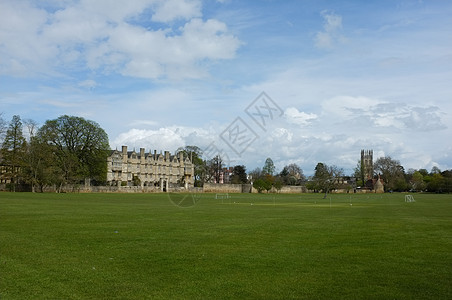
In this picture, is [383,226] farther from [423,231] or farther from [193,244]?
[193,244]

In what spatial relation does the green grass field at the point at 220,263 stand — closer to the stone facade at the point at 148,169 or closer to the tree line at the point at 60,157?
the tree line at the point at 60,157

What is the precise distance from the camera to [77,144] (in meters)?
95.9

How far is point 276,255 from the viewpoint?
13.6 meters

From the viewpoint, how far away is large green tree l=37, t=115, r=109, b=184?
89.3 m

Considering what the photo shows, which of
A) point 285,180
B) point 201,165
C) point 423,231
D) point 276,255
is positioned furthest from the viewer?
point 285,180

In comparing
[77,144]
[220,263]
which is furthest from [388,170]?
[220,263]

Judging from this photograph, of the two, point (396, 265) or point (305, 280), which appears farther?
point (396, 265)

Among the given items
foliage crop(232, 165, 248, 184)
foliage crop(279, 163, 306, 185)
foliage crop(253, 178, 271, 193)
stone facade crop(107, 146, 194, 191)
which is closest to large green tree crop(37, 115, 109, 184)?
stone facade crop(107, 146, 194, 191)

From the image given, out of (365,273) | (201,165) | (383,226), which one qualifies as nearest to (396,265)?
(365,273)

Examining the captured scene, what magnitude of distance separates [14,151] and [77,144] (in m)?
15.0

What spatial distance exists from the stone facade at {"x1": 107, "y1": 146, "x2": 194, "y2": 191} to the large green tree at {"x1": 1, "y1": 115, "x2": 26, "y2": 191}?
33453 millimetres

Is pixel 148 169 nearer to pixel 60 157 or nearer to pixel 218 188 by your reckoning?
pixel 218 188

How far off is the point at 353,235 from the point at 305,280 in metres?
8.86

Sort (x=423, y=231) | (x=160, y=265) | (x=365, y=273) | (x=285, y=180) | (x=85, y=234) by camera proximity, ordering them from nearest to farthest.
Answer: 1. (x=365, y=273)
2. (x=160, y=265)
3. (x=85, y=234)
4. (x=423, y=231)
5. (x=285, y=180)
